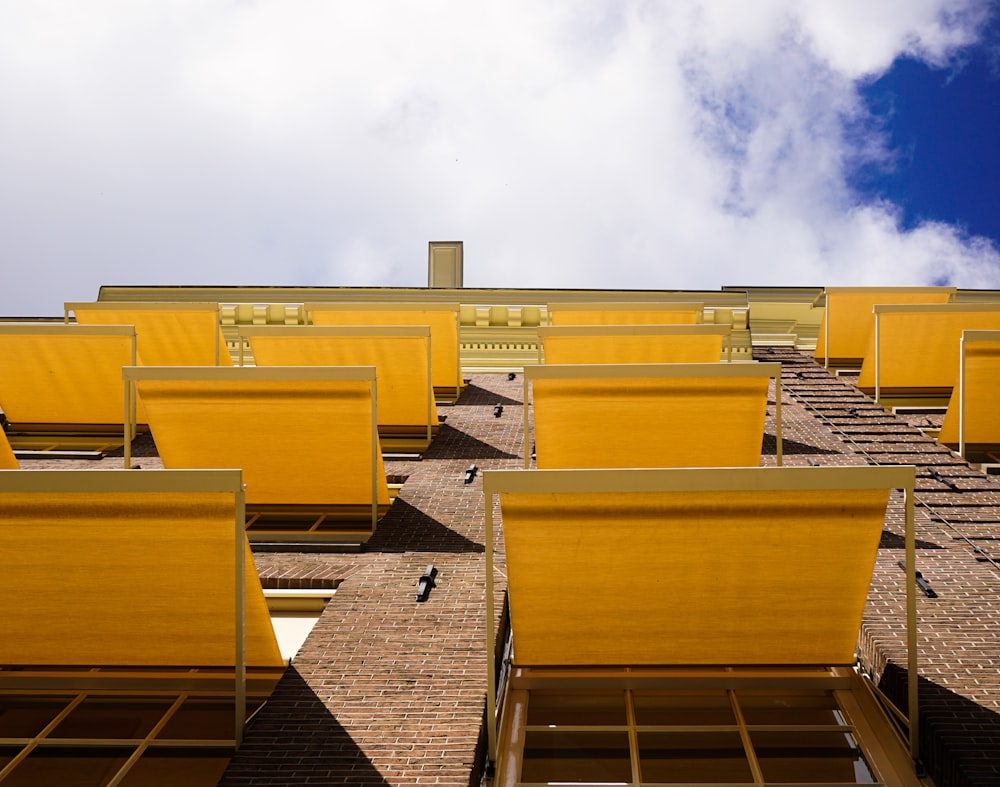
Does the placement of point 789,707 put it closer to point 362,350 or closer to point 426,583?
point 426,583

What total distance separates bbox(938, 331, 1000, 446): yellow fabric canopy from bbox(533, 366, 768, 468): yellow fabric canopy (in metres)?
4.26

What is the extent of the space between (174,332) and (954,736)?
13720 millimetres

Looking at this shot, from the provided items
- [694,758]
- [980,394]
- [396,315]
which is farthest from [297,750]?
[980,394]

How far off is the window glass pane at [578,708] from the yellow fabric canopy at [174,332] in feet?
34.8

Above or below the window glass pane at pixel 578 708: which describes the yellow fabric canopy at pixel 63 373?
above

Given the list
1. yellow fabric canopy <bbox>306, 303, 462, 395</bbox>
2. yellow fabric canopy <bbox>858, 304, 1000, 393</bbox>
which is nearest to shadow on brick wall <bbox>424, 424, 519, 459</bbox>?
yellow fabric canopy <bbox>306, 303, 462, 395</bbox>

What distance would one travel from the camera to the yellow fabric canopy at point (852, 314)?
1683 cm

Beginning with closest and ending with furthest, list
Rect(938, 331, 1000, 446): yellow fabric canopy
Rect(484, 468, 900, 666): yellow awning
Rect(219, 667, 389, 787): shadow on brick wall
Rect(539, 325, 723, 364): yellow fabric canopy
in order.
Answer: Rect(219, 667, 389, 787): shadow on brick wall
Rect(484, 468, 900, 666): yellow awning
Rect(938, 331, 1000, 446): yellow fabric canopy
Rect(539, 325, 723, 364): yellow fabric canopy

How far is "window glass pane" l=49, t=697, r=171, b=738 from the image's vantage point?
19.7 feet

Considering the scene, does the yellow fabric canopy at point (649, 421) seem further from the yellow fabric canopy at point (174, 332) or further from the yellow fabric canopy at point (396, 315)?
the yellow fabric canopy at point (174, 332)

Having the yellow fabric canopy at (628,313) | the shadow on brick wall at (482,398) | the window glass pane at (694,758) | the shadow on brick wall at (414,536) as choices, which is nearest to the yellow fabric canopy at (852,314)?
the yellow fabric canopy at (628,313)

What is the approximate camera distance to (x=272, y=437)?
964 centimetres

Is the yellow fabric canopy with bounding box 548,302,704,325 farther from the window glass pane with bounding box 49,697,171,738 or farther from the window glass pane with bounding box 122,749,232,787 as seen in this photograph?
the window glass pane with bounding box 122,749,232,787

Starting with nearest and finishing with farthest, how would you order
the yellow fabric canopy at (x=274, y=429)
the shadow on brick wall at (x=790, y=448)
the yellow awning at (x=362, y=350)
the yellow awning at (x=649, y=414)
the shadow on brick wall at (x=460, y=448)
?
1. the yellow awning at (x=649, y=414)
2. the yellow fabric canopy at (x=274, y=429)
3. the shadow on brick wall at (x=790, y=448)
4. the shadow on brick wall at (x=460, y=448)
5. the yellow awning at (x=362, y=350)
